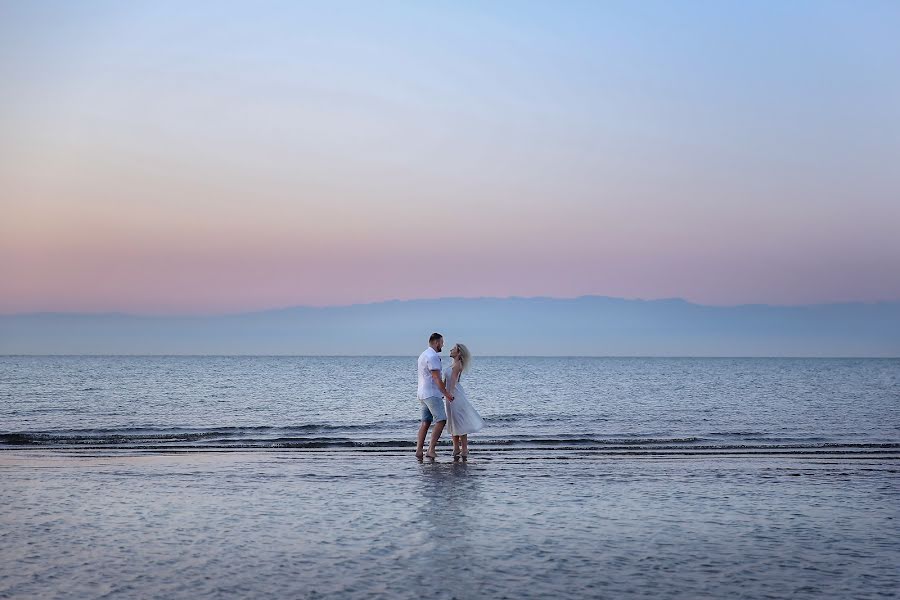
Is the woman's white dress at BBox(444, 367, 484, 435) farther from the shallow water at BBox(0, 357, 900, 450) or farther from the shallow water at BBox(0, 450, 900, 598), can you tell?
the shallow water at BBox(0, 357, 900, 450)

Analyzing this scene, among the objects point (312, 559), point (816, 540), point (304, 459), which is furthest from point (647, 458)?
point (312, 559)

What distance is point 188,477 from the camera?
615 inches

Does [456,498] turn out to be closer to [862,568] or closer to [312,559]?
[312,559]

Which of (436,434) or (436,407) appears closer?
(436,407)

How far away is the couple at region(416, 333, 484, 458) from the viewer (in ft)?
58.9

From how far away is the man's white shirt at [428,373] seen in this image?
58.1ft

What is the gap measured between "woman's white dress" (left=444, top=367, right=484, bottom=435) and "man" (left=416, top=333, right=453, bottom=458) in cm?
16

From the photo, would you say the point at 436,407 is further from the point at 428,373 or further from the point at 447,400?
the point at 428,373

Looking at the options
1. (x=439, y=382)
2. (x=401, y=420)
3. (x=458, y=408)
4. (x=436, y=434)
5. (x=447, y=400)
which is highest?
(x=439, y=382)

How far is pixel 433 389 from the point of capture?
712 inches

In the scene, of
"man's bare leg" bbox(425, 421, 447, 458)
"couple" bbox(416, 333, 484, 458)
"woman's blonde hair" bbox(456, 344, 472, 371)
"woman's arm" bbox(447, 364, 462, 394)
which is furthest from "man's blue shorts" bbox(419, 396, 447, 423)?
"woman's blonde hair" bbox(456, 344, 472, 371)

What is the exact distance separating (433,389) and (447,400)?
1.30ft

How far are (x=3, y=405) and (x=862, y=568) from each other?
140 ft

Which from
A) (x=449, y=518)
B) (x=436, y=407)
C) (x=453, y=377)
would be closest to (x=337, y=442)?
(x=436, y=407)
